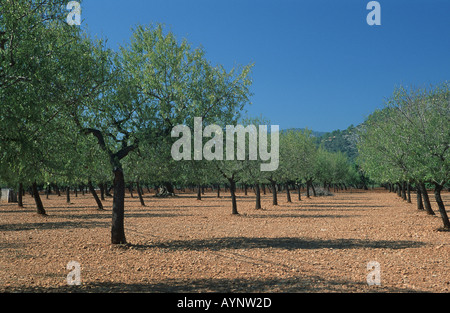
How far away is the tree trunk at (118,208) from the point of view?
19.0 meters

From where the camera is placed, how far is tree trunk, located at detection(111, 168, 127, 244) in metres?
19.0

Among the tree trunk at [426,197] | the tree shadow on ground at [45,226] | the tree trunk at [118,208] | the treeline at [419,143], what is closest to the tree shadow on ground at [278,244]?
the tree trunk at [118,208]

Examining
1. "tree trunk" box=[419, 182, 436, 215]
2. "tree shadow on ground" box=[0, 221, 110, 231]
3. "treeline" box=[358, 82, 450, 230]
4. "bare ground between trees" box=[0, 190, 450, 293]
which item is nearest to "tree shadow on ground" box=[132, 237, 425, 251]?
"bare ground between trees" box=[0, 190, 450, 293]

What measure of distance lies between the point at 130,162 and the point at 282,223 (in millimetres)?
14934

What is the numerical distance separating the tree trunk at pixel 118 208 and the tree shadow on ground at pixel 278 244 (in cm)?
97

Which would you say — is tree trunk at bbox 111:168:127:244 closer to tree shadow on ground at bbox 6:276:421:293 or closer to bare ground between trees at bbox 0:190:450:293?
bare ground between trees at bbox 0:190:450:293

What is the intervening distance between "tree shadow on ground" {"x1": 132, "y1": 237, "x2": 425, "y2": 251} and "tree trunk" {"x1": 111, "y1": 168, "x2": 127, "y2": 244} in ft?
3.18

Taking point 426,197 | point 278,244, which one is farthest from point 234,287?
point 426,197

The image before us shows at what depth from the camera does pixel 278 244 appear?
20172 millimetres

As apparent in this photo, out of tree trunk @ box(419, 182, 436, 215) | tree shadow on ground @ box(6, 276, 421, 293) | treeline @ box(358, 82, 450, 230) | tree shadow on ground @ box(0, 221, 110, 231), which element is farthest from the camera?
tree trunk @ box(419, 182, 436, 215)

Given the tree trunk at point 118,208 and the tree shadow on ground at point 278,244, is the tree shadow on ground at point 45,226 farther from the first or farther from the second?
the tree shadow on ground at point 278,244

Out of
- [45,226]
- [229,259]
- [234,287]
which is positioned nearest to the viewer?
[234,287]

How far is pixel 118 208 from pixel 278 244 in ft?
26.7

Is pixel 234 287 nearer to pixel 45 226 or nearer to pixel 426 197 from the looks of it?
pixel 45 226
